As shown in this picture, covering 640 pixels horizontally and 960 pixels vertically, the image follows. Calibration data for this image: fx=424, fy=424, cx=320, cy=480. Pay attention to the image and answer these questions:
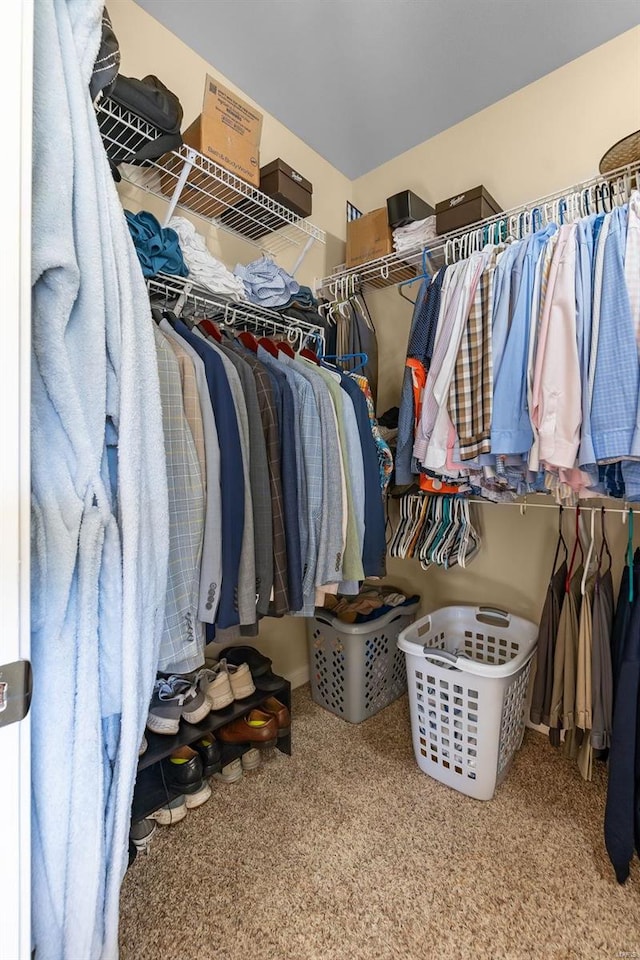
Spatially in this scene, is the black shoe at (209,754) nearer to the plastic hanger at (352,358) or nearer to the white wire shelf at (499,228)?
the plastic hanger at (352,358)

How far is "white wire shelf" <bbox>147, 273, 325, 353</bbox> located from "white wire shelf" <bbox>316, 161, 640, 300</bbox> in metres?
0.43

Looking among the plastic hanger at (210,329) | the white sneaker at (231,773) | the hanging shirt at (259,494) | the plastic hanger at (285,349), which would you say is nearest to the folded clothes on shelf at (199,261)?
the plastic hanger at (210,329)

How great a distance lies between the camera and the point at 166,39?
1.54m

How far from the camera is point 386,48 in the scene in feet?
5.26

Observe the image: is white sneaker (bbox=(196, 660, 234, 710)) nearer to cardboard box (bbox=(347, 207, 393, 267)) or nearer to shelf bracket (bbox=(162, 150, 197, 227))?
shelf bracket (bbox=(162, 150, 197, 227))

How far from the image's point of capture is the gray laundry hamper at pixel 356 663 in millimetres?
1747

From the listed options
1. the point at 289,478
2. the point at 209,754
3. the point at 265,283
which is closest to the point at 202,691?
the point at 209,754

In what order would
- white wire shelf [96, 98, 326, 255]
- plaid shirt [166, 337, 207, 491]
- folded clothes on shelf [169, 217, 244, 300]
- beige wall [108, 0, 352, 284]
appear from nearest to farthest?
1. plaid shirt [166, 337, 207, 491]
2. white wire shelf [96, 98, 326, 255]
3. folded clothes on shelf [169, 217, 244, 300]
4. beige wall [108, 0, 352, 284]

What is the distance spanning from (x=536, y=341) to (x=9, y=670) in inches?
52.4

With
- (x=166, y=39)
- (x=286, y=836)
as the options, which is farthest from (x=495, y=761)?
(x=166, y=39)

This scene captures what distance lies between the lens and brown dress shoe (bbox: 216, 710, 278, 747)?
4.67 ft

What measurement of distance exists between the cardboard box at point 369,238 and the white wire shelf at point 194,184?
241mm

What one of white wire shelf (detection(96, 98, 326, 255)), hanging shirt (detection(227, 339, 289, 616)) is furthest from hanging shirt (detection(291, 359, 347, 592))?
white wire shelf (detection(96, 98, 326, 255))

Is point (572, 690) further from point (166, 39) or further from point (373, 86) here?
point (166, 39)
